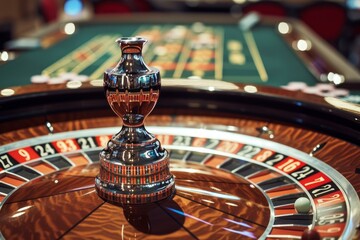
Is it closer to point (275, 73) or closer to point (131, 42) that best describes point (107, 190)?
point (131, 42)

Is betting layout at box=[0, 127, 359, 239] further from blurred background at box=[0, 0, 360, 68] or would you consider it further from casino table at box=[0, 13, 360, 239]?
blurred background at box=[0, 0, 360, 68]

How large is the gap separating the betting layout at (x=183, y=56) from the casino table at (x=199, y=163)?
1142 millimetres

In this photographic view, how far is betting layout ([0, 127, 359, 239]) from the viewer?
3.77 feet

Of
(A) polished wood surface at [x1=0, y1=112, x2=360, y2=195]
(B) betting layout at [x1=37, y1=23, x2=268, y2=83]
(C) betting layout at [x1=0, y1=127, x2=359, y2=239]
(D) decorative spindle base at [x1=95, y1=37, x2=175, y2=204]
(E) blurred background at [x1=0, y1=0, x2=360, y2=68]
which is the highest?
(D) decorative spindle base at [x1=95, y1=37, x2=175, y2=204]

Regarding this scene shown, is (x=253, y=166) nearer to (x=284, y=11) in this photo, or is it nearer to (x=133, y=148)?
(x=133, y=148)

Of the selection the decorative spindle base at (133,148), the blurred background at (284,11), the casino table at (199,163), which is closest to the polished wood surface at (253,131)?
the casino table at (199,163)

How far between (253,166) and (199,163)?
140mm

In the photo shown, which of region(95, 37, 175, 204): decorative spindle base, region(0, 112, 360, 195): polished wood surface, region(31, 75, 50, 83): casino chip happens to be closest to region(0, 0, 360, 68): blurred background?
region(31, 75, 50, 83): casino chip

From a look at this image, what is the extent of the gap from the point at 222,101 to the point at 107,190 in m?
0.66

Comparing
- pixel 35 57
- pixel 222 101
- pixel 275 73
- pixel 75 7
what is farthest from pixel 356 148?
pixel 75 7

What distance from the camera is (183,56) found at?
3.78m

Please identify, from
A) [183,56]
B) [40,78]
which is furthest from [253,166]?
[183,56]

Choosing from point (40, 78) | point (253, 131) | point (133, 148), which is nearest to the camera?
point (133, 148)

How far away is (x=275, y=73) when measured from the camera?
3.11 metres
